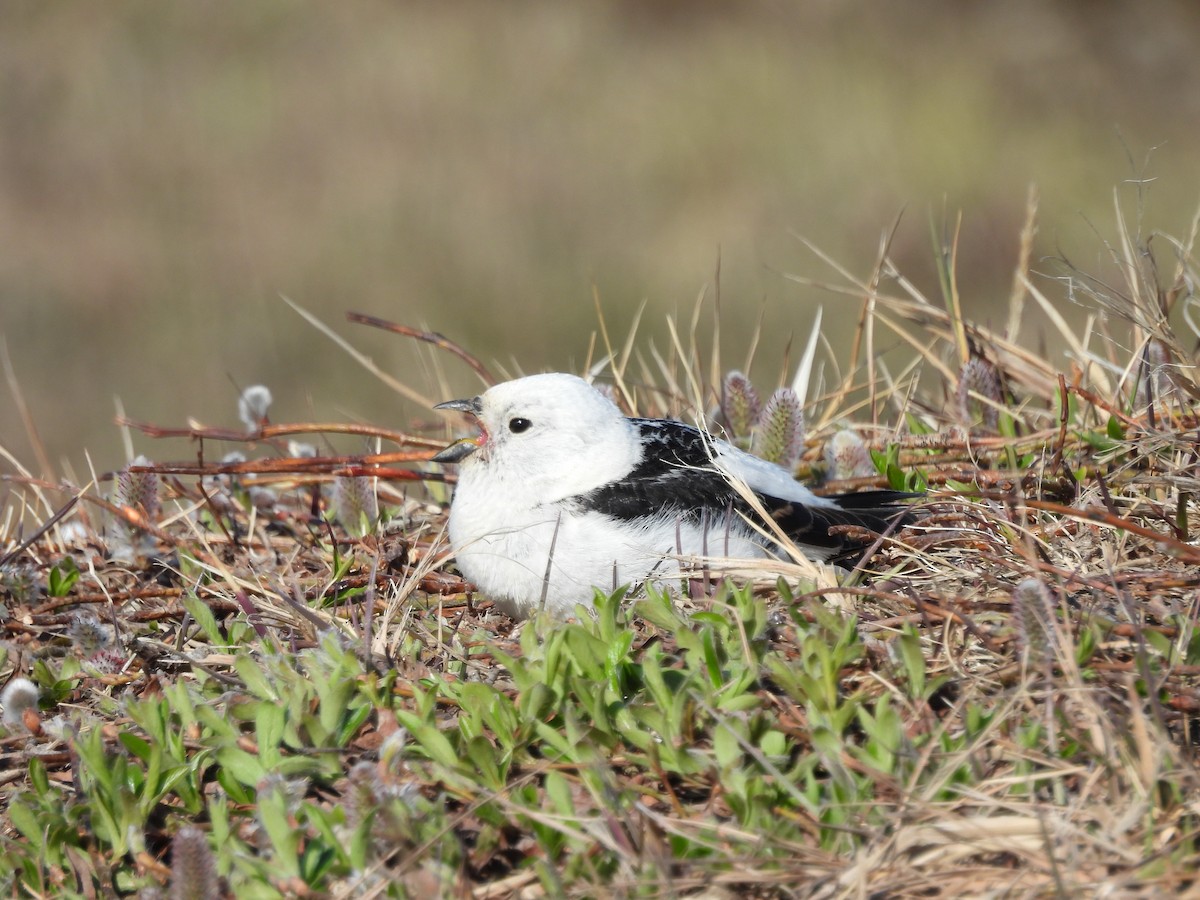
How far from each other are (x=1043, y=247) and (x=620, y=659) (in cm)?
694

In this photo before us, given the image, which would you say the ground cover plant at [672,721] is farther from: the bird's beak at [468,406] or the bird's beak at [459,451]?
the bird's beak at [468,406]

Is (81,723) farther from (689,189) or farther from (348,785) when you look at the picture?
(689,189)

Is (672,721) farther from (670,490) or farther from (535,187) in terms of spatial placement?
(535,187)

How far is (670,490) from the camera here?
3334mm

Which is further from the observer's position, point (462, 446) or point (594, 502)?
point (462, 446)

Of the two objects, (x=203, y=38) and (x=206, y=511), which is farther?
(x=203, y=38)

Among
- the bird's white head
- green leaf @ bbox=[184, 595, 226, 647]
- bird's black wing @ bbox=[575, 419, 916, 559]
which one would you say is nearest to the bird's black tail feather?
bird's black wing @ bbox=[575, 419, 916, 559]

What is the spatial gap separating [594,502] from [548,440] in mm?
278

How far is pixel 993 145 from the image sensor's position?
10055mm

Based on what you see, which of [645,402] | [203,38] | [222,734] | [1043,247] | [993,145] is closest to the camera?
[222,734]

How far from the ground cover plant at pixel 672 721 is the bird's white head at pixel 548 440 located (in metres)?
0.32

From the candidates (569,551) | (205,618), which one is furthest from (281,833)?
(569,551)

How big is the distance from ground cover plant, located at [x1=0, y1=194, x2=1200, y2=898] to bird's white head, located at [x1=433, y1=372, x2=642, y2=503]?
0.32 m

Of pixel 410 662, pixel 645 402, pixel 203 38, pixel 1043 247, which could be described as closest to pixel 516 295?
pixel 1043 247
